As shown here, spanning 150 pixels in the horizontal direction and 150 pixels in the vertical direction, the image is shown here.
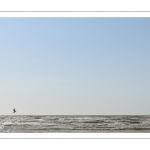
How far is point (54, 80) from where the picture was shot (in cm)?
1423

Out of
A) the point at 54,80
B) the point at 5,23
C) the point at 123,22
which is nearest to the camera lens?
the point at 5,23

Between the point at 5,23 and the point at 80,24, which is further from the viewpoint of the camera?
the point at 80,24
